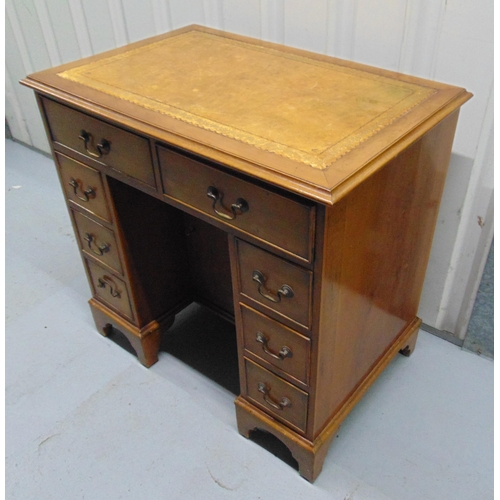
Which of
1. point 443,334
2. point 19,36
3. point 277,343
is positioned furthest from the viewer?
point 19,36

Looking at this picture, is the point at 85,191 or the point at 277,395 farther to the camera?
the point at 85,191

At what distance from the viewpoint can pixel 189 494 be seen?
4.32ft

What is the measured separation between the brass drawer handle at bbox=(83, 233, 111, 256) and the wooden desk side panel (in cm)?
69

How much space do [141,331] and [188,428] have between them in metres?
0.31

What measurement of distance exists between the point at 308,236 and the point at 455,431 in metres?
0.83

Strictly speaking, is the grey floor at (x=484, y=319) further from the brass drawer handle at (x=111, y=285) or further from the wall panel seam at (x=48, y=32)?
the wall panel seam at (x=48, y=32)

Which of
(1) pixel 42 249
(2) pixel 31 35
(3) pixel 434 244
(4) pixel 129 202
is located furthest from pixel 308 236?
(2) pixel 31 35

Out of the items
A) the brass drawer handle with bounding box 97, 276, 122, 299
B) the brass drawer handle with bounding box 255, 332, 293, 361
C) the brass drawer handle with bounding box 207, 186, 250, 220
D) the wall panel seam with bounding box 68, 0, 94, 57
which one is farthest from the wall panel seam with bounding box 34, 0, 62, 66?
the brass drawer handle with bounding box 255, 332, 293, 361

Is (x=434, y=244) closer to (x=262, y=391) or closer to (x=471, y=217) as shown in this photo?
(x=471, y=217)

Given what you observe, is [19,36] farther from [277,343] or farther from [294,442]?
[294,442]

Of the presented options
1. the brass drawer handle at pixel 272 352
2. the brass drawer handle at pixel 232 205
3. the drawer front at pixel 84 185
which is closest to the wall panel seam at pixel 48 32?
the drawer front at pixel 84 185

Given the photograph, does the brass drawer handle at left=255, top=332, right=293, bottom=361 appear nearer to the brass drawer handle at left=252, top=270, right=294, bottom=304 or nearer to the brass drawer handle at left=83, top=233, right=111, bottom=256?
the brass drawer handle at left=252, top=270, right=294, bottom=304

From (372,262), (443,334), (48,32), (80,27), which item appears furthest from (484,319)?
(48,32)

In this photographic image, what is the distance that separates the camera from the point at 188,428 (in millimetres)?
1474
